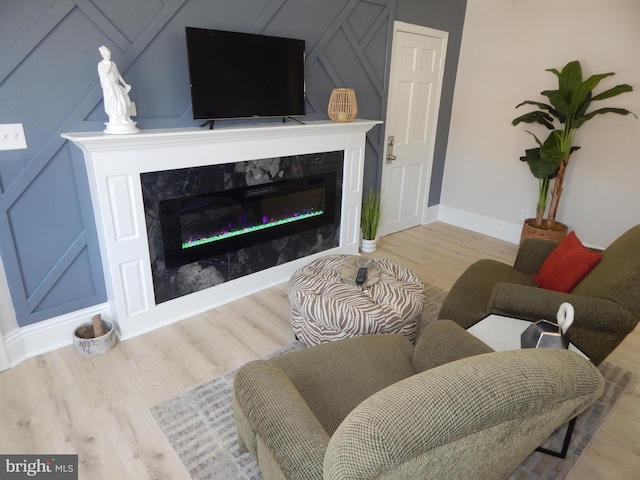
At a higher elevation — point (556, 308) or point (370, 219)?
point (556, 308)

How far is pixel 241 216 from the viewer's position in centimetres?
297

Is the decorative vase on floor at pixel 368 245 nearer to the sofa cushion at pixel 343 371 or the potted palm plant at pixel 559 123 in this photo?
the potted palm plant at pixel 559 123

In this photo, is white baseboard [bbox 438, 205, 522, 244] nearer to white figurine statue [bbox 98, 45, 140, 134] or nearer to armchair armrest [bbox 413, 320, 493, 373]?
armchair armrest [bbox 413, 320, 493, 373]

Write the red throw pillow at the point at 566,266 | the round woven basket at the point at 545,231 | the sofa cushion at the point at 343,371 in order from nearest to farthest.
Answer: the sofa cushion at the point at 343,371 < the red throw pillow at the point at 566,266 < the round woven basket at the point at 545,231

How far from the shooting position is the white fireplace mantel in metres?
2.21

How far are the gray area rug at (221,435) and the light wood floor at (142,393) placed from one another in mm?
42

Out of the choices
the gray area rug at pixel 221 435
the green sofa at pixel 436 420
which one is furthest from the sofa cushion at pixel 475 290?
the green sofa at pixel 436 420

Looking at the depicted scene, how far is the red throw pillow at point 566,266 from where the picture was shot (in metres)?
2.17

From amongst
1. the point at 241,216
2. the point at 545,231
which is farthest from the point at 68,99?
the point at 545,231

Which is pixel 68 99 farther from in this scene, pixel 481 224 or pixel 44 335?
pixel 481 224

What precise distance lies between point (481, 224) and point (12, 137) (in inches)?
167

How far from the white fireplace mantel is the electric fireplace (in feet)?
0.71

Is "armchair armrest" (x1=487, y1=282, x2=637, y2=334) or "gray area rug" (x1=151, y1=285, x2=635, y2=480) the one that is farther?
"armchair armrest" (x1=487, y1=282, x2=637, y2=334)
